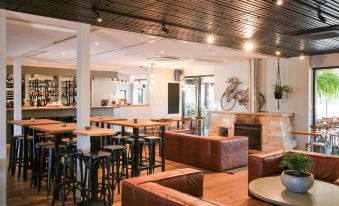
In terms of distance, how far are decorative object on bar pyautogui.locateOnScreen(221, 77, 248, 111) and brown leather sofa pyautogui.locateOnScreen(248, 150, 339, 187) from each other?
4993 millimetres

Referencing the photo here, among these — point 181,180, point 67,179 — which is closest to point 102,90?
point 67,179

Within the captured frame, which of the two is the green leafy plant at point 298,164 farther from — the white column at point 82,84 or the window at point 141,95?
the window at point 141,95

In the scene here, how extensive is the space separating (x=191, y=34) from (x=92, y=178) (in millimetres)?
3062

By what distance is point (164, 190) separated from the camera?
2508 millimetres

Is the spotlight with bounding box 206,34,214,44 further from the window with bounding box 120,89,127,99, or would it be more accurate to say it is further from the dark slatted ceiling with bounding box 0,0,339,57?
the window with bounding box 120,89,127,99

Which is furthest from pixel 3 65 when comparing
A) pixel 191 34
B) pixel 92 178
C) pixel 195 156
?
pixel 195 156

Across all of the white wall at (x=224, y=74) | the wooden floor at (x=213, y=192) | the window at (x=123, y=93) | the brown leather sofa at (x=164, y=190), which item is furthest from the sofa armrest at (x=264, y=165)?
the window at (x=123, y=93)

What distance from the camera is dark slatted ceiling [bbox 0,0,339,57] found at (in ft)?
12.4

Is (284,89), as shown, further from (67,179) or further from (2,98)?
(2,98)

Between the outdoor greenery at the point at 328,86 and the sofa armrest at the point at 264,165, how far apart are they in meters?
4.60

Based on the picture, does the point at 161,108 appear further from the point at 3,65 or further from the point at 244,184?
the point at 3,65

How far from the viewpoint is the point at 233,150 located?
6.08 metres

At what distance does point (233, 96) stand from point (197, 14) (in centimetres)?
565

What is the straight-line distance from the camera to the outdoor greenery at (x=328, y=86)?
795cm
